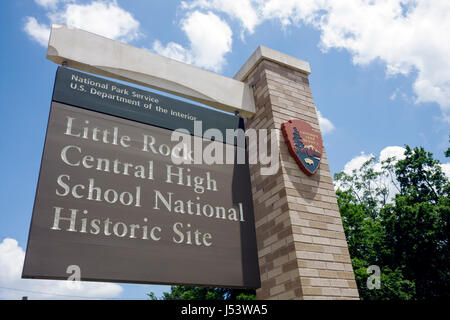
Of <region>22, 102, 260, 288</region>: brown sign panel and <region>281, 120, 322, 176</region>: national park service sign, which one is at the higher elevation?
<region>281, 120, 322, 176</region>: national park service sign

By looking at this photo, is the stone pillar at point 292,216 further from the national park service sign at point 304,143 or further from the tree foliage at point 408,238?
the tree foliage at point 408,238

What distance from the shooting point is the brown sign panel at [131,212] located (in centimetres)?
430

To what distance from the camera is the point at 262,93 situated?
6.71 metres

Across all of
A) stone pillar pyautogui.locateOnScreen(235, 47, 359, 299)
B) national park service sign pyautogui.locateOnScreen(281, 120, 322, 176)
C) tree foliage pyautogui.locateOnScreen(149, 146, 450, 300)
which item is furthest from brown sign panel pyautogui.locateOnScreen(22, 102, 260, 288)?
tree foliage pyautogui.locateOnScreen(149, 146, 450, 300)

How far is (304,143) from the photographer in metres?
6.23

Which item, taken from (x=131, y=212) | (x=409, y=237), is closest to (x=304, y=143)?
(x=131, y=212)

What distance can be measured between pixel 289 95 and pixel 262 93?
0.52m

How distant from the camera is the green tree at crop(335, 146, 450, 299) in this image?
60.1 ft

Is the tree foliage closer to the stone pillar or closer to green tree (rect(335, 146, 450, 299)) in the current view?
green tree (rect(335, 146, 450, 299))

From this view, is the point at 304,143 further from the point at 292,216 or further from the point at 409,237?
the point at 409,237

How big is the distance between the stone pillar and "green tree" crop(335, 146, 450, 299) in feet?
46.2
